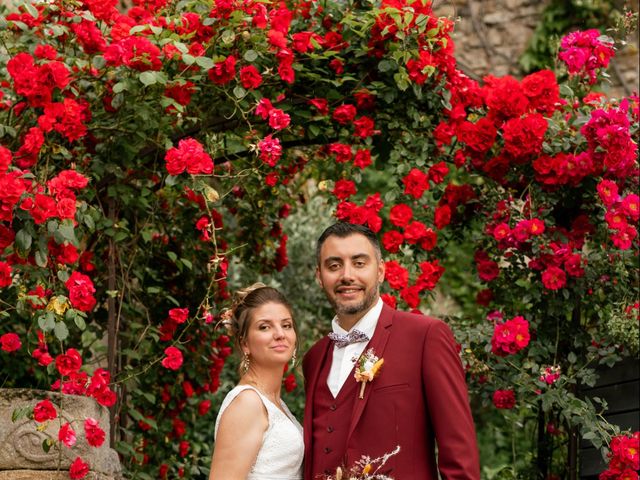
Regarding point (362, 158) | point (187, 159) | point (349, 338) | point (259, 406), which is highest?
point (362, 158)

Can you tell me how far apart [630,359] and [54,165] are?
2.75 m

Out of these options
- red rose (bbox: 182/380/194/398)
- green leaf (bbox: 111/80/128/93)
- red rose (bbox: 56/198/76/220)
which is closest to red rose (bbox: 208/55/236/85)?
green leaf (bbox: 111/80/128/93)

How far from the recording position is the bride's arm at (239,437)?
3225mm

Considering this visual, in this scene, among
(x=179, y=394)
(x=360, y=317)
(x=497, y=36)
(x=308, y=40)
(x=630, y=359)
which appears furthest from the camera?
(x=497, y=36)

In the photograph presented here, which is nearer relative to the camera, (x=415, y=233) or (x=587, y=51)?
(x=415, y=233)

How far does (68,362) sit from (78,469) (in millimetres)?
381

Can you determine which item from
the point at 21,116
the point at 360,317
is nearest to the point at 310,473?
the point at 360,317

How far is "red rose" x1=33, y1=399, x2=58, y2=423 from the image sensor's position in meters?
3.44

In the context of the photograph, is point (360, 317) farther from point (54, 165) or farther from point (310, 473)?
point (54, 165)

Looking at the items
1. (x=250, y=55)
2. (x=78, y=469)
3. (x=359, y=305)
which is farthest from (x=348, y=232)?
(x=78, y=469)

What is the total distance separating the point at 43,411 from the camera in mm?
3447

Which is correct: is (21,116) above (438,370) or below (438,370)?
above

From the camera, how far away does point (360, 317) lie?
10.8ft

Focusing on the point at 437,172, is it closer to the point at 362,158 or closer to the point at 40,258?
the point at 362,158
